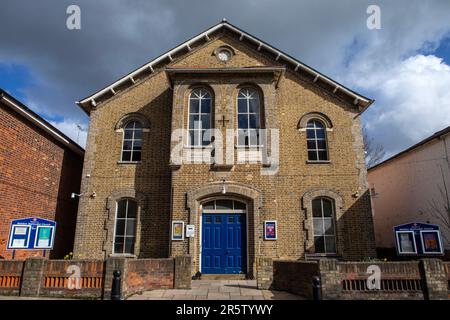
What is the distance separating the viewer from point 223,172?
491 inches

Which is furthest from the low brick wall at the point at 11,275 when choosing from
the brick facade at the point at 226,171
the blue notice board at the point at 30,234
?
the brick facade at the point at 226,171

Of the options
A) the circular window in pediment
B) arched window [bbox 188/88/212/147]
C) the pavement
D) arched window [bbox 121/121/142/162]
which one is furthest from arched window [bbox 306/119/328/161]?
arched window [bbox 121/121/142/162]

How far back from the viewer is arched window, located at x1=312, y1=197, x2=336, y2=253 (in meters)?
12.7

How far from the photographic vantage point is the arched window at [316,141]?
45.4 ft

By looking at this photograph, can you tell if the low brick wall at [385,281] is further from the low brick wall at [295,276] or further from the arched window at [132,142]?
the arched window at [132,142]

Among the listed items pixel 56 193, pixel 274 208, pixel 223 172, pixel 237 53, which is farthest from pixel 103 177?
pixel 237 53

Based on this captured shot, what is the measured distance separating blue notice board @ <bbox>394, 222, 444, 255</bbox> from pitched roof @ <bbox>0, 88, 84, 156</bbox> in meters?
13.7

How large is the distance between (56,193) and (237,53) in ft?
33.9

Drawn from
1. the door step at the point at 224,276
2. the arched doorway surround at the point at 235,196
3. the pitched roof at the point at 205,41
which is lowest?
the door step at the point at 224,276

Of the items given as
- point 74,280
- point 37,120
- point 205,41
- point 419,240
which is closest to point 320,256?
point 419,240

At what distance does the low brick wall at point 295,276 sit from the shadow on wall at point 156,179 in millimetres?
4720

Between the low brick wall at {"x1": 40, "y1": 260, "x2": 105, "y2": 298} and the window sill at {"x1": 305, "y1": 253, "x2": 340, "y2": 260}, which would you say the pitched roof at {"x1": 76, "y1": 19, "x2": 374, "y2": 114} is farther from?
the low brick wall at {"x1": 40, "y1": 260, "x2": 105, "y2": 298}
